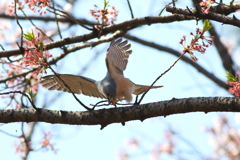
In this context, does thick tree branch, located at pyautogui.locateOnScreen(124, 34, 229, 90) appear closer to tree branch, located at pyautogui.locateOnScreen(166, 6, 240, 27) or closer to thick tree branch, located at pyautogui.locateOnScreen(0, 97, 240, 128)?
tree branch, located at pyautogui.locateOnScreen(166, 6, 240, 27)

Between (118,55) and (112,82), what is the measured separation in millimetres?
563

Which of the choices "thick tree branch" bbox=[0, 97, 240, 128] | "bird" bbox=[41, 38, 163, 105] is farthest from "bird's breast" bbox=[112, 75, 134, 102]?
"thick tree branch" bbox=[0, 97, 240, 128]

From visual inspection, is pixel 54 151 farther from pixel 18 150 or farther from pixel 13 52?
pixel 13 52

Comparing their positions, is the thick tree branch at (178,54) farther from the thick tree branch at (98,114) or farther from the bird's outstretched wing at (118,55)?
the thick tree branch at (98,114)

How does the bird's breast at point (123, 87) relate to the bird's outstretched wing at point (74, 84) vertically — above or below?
below

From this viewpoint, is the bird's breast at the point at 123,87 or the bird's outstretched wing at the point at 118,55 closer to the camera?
the bird's breast at the point at 123,87

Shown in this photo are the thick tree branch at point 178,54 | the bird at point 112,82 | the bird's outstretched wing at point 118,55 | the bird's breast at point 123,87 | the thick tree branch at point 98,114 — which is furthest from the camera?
the thick tree branch at point 178,54

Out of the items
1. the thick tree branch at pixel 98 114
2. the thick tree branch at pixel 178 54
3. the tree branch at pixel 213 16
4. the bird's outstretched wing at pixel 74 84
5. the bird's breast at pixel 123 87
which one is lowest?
the thick tree branch at pixel 98 114

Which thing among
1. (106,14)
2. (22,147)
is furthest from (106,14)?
(22,147)

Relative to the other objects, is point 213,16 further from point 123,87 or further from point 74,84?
point 74,84

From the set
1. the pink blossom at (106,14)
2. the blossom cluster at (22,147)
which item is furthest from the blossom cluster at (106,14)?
the blossom cluster at (22,147)

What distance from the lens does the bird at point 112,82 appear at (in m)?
3.72

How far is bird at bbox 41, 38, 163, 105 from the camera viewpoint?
3724mm

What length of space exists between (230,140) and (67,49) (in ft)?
16.3
